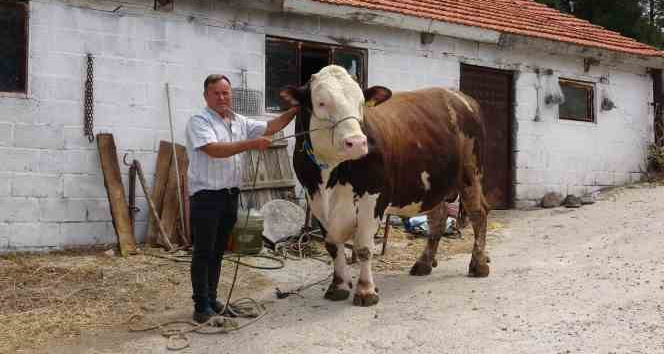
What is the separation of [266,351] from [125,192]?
12.8 ft

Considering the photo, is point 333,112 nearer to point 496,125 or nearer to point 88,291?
point 88,291

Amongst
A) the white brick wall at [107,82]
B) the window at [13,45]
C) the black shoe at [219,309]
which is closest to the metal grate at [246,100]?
the white brick wall at [107,82]

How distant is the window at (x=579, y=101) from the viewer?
36.3ft

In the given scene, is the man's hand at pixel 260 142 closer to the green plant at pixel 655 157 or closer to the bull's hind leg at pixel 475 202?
the bull's hind leg at pixel 475 202

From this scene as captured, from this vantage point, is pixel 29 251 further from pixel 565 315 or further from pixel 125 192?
pixel 565 315

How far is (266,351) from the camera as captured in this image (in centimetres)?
371

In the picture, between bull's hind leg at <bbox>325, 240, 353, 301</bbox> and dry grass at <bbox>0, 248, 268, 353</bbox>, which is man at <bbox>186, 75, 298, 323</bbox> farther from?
bull's hind leg at <bbox>325, 240, 353, 301</bbox>

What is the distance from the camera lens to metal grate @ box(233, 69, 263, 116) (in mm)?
7773

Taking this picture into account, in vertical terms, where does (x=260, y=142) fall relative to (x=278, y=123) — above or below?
below

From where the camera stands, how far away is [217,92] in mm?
4195

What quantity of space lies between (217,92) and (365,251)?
5.12 ft

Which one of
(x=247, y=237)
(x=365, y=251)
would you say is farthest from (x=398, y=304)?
(x=247, y=237)

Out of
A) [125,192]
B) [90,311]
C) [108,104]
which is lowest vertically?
[90,311]

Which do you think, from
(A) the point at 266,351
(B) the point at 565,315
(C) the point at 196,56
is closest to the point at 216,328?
(A) the point at 266,351
